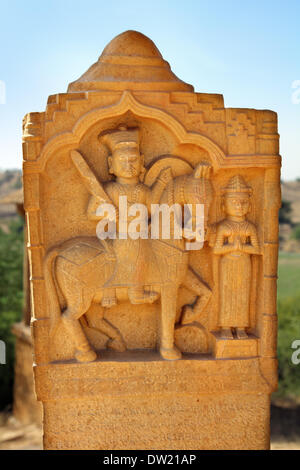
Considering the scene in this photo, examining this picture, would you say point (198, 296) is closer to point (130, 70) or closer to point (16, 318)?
point (130, 70)

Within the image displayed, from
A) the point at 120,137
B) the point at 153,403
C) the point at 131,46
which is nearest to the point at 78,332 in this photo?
the point at 153,403

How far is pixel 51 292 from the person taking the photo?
10.7 feet

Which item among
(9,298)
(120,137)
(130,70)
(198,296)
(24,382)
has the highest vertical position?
(130,70)

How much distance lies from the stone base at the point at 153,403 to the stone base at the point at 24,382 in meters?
3.95

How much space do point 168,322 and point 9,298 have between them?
7682 mm

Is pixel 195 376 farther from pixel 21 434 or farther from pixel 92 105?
pixel 21 434

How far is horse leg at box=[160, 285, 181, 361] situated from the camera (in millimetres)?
3303

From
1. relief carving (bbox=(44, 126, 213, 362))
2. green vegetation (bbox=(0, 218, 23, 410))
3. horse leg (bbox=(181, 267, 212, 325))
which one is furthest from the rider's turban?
green vegetation (bbox=(0, 218, 23, 410))

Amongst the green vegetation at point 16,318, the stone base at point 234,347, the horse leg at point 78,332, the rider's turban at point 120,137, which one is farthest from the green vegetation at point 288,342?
the rider's turban at point 120,137

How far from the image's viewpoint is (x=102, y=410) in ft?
11.1

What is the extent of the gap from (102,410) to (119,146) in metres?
1.94

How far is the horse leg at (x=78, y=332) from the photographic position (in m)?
3.25

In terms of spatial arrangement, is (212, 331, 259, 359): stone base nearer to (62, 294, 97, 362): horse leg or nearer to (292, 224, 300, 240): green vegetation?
(62, 294, 97, 362): horse leg
